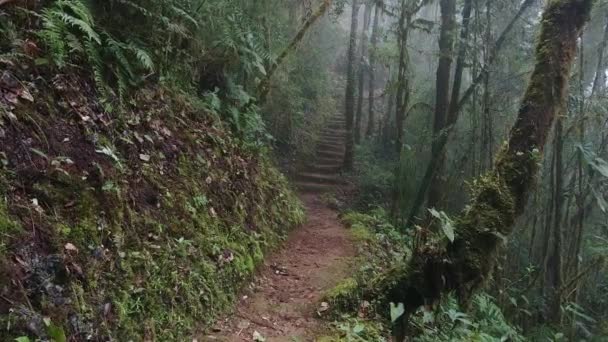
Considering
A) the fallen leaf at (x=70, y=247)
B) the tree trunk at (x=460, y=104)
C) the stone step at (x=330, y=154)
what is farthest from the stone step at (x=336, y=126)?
the fallen leaf at (x=70, y=247)

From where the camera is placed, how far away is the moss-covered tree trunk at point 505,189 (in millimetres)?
4305

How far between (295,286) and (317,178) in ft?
27.8

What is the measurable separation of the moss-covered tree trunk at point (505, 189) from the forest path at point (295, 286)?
3.38 ft

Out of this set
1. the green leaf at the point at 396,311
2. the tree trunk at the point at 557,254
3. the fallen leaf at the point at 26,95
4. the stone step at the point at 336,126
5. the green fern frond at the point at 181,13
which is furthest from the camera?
the stone step at the point at 336,126

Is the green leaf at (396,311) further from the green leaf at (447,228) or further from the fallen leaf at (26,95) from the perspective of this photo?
the fallen leaf at (26,95)

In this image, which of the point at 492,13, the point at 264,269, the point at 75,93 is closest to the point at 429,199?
the point at 492,13

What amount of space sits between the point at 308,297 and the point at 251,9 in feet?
18.7

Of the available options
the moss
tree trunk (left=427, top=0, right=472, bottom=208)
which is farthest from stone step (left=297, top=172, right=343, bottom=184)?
the moss

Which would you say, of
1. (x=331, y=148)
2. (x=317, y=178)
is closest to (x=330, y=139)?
(x=331, y=148)

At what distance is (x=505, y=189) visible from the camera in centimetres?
445

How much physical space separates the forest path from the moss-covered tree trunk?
1030 millimetres

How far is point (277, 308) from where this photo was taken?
480 cm

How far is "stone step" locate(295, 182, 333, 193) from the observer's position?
12.9 metres

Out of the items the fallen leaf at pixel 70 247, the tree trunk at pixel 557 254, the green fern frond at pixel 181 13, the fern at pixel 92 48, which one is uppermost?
the green fern frond at pixel 181 13
